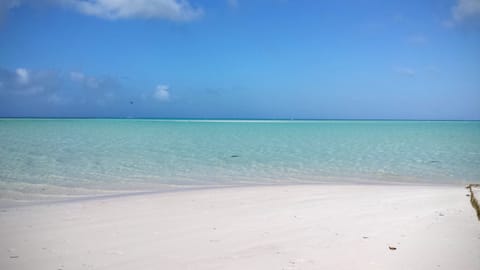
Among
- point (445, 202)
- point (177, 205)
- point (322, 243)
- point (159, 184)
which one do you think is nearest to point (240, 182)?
point (159, 184)

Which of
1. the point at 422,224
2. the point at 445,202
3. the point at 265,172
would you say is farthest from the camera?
the point at 265,172

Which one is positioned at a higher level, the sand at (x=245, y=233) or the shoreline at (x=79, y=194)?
the sand at (x=245, y=233)

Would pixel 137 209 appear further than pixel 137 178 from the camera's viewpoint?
No

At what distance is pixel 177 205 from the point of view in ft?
27.4

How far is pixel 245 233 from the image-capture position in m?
6.00

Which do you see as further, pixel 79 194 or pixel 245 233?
pixel 79 194

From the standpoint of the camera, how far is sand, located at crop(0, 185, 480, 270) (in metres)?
4.72

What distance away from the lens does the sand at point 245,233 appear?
15.5ft

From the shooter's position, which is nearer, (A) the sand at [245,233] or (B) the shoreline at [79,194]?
(A) the sand at [245,233]

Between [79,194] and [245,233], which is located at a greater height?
[245,233]

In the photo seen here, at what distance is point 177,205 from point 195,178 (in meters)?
5.15

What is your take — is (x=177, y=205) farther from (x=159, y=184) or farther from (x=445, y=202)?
(x=445, y=202)

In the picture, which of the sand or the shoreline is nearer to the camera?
the sand

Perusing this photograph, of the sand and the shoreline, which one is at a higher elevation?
the sand
